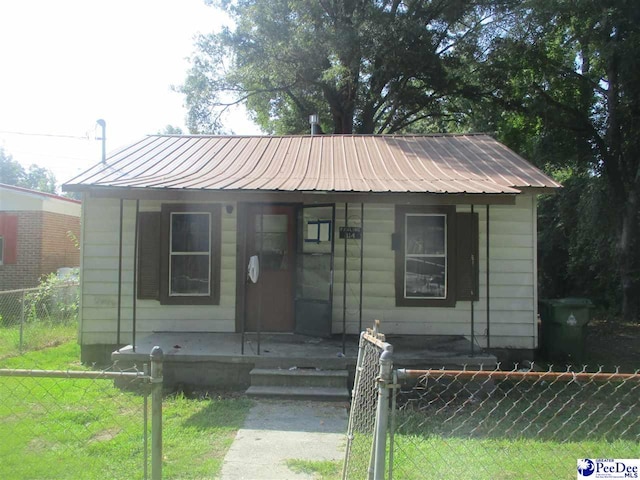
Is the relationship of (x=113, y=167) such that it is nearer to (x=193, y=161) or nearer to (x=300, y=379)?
(x=193, y=161)

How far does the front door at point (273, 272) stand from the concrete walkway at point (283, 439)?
2.20m

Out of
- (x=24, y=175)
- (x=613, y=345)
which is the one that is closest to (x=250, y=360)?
(x=613, y=345)

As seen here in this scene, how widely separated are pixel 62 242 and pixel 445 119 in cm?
1617

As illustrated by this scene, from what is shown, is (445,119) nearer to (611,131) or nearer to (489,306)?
(611,131)

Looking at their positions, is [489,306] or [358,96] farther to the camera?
[358,96]

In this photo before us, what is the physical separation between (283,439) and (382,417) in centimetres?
233

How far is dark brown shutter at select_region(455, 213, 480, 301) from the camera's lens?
746cm

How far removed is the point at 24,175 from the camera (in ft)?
228

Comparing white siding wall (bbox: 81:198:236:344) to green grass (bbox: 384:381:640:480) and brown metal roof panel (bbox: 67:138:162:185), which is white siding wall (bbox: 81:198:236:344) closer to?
brown metal roof panel (bbox: 67:138:162:185)

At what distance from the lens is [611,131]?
1277 centimetres

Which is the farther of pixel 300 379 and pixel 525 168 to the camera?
pixel 525 168

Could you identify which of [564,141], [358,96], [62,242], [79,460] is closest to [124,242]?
[79,460]

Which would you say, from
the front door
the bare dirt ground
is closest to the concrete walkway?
the front door

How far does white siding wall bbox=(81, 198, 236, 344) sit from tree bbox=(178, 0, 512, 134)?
34.2 ft
